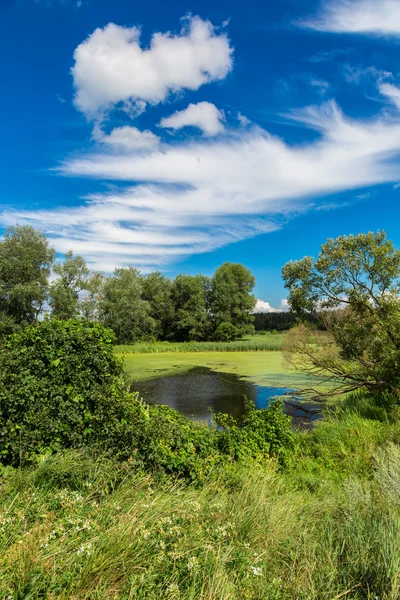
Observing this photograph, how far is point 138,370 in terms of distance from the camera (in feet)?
66.5

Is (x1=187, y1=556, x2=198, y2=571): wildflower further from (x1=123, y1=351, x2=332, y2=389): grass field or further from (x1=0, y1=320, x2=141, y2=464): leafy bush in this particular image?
(x1=123, y1=351, x2=332, y2=389): grass field

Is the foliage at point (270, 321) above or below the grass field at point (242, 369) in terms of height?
above

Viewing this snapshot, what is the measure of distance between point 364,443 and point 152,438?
4.27 metres

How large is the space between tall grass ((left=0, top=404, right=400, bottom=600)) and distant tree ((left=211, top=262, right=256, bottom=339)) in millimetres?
41319

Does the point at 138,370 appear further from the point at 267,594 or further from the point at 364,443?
the point at 267,594

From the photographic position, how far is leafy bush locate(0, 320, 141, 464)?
4121 mm

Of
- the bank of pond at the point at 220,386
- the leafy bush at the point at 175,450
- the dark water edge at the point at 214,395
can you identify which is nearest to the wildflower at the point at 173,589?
the leafy bush at the point at 175,450

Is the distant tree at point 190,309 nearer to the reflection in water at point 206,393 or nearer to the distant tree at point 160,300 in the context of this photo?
the distant tree at point 160,300

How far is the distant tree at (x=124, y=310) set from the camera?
123 ft

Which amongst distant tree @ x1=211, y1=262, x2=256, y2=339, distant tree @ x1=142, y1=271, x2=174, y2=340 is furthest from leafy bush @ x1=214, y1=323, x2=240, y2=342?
distant tree @ x1=142, y1=271, x2=174, y2=340

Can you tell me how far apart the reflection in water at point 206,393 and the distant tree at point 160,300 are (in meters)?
28.2

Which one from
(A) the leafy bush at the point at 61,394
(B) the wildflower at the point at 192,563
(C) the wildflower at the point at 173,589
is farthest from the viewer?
(A) the leafy bush at the point at 61,394

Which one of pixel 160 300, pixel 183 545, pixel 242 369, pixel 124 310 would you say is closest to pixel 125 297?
pixel 124 310

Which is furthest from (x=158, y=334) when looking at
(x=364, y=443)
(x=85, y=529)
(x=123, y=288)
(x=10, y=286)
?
(x=85, y=529)
